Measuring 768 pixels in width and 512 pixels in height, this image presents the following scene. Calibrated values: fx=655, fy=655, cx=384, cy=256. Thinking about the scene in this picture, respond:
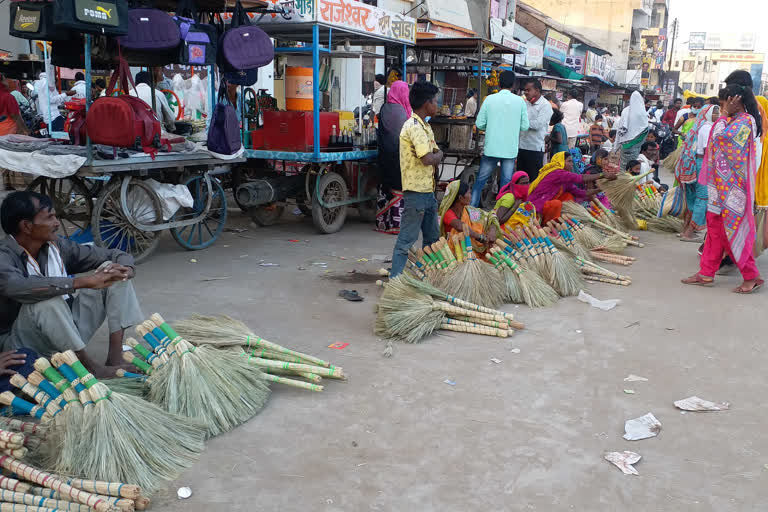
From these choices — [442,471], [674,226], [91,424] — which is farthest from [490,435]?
[674,226]

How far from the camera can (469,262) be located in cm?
505

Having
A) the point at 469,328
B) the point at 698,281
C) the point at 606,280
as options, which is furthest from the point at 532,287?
the point at 698,281

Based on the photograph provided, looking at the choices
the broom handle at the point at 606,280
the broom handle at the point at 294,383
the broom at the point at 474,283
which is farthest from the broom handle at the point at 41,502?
the broom handle at the point at 606,280

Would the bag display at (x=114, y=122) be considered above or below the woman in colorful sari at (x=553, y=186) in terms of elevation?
above

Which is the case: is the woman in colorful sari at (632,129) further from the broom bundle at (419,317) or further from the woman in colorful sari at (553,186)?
the broom bundle at (419,317)

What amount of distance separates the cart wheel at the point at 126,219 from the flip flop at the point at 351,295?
1970 mm

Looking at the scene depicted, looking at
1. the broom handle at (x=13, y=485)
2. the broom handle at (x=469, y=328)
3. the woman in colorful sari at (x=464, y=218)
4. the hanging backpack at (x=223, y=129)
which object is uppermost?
the hanging backpack at (x=223, y=129)

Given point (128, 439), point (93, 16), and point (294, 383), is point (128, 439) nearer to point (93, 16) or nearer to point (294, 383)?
point (294, 383)

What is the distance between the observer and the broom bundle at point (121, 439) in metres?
2.64

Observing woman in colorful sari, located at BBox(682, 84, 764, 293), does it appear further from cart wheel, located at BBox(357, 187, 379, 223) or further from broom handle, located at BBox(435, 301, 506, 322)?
cart wheel, located at BBox(357, 187, 379, 223)

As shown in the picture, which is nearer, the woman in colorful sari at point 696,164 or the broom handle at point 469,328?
the broom handle at point 469,328

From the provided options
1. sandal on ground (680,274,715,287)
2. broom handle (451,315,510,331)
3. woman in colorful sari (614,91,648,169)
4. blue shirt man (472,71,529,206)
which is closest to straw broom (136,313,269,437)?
broom handle (451,315,510,331)

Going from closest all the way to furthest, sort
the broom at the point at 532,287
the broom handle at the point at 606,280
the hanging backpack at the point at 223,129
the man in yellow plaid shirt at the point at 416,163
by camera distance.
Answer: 1. the man in yellow plaid shirt at the point at 416,163
2. the broom at the point at 532,287
3. the broom handle at the point at 606,280
4. the hanging backpack at the point at 223,129

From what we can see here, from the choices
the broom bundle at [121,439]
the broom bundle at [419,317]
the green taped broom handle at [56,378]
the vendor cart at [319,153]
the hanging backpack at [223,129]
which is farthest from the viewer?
the vendor cart at [319,153]
